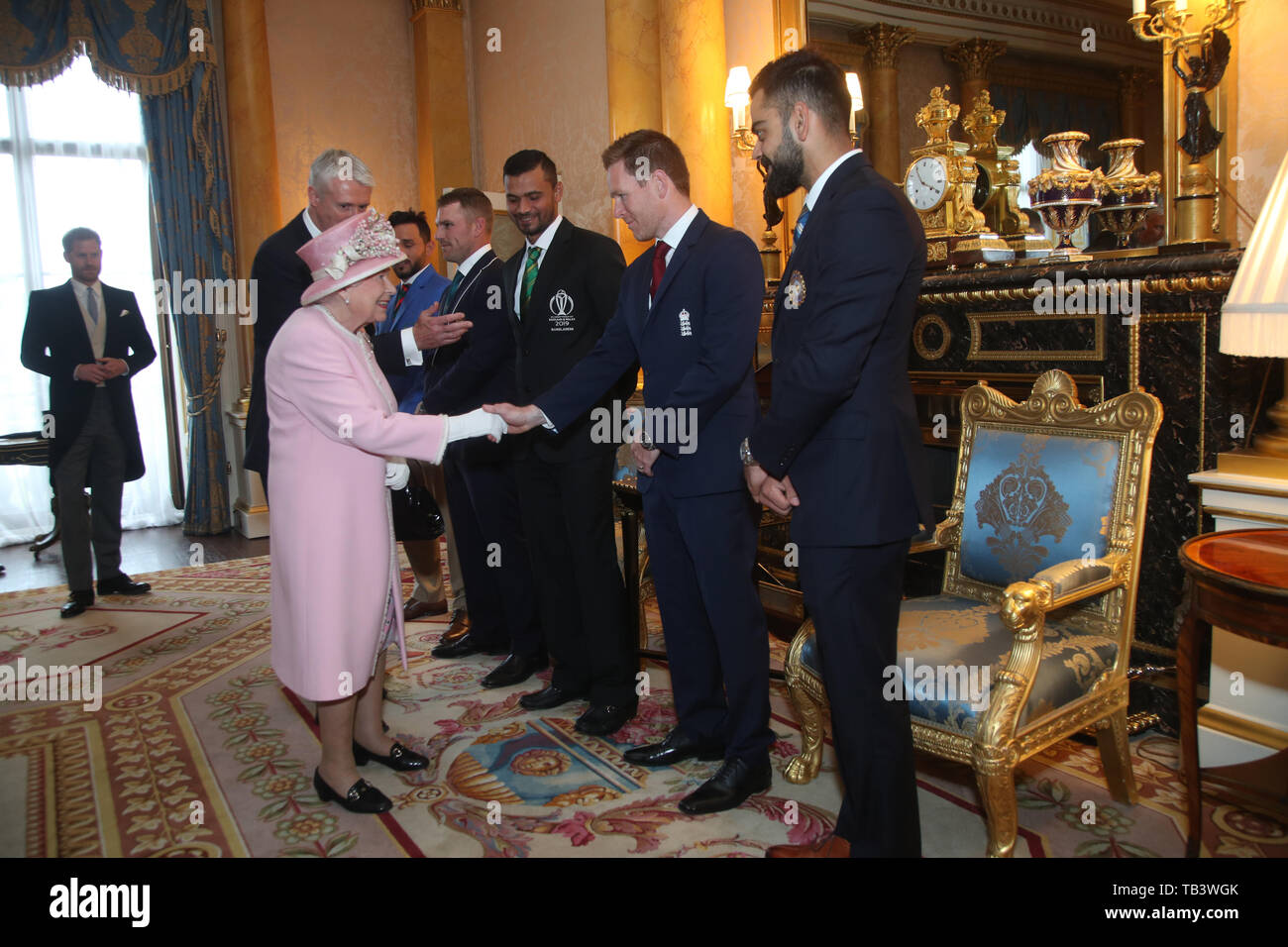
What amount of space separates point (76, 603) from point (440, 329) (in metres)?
3.05

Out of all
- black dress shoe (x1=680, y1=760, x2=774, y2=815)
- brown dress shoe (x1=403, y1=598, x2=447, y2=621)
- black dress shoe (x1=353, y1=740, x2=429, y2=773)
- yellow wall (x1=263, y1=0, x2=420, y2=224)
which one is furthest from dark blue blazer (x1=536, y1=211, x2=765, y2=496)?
→ yellow wall (x1=263, y1=0, x2=420, y2=224)

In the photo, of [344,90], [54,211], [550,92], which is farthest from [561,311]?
[54,211]

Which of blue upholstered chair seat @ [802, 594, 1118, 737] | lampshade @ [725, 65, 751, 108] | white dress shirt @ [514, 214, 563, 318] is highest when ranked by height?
lampshade @ [725, 65, 751, 108]

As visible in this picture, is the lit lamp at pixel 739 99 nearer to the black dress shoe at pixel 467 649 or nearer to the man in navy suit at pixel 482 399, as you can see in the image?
the man in navy suit at pixel 482 399

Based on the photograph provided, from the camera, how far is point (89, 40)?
6621mm

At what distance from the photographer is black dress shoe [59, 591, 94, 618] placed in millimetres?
4914

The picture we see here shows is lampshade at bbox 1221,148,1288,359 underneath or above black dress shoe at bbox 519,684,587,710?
above

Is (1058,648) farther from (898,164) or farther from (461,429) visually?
(898,164)

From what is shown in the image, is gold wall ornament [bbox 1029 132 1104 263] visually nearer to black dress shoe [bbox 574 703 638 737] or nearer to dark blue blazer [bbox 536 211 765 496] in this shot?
dark blue blazer [bbox 536 211 765 496]

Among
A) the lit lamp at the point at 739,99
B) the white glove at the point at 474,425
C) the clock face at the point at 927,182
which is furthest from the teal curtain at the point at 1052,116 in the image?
the white glove at the point at 474,425

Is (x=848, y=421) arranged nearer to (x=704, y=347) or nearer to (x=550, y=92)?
(x=704, y=347)

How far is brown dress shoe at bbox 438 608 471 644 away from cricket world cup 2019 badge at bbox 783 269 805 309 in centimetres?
269

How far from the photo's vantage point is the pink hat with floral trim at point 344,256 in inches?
99.2

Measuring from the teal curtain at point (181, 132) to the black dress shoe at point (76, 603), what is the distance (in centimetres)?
214
